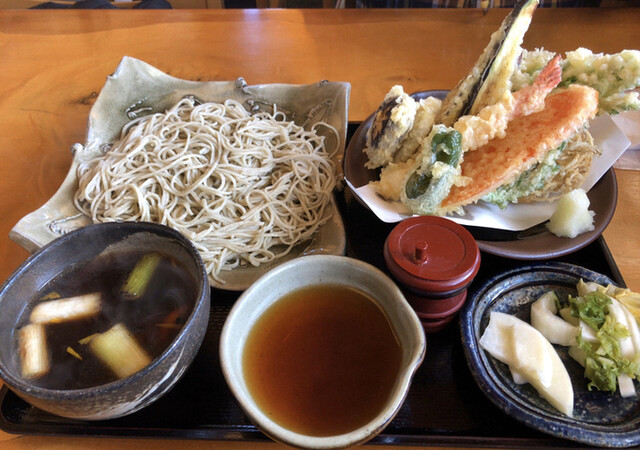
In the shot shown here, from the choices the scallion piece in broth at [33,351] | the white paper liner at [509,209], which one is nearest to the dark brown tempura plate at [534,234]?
the white paper liner at [509,209]

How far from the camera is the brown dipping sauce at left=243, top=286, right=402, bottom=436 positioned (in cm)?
104

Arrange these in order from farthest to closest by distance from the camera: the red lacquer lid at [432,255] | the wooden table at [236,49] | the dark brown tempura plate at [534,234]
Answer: the wooden table at [236,49] < the dark brown tempura plate at [534,234] < the red lacquer lid at [432,255]

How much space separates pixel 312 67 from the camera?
8.29 feet

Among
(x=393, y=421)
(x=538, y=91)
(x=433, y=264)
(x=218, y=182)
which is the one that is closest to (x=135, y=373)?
(x=393, y=421)

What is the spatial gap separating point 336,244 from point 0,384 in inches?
40.6

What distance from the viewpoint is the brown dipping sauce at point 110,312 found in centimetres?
107

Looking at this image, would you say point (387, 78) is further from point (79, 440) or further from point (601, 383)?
point (79, 440)

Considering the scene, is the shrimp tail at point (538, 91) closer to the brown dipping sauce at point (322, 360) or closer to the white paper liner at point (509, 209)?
the white paper liner at point (509, 209)

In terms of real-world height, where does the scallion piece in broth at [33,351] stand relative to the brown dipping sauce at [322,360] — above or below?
above

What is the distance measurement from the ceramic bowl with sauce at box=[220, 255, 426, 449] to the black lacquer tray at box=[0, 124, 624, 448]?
0.13m

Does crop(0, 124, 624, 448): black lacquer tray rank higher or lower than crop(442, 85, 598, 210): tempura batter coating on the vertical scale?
lower

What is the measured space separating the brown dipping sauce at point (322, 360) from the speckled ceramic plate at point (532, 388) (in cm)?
22

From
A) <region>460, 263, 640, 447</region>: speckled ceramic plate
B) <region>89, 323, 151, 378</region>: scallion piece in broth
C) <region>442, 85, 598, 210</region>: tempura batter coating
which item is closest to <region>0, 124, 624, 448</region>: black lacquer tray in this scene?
<region>460, 263, 640, 447</region>: speckled ceramic plate

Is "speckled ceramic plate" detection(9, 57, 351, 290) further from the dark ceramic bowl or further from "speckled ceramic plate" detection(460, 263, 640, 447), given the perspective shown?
"speckled ceramic plate" detection(460, 263, 640, 447)
